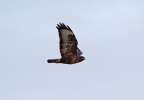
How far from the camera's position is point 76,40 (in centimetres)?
4947

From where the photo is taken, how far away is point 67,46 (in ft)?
163

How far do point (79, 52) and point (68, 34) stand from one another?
203cm

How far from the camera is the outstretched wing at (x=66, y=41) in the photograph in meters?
49.1

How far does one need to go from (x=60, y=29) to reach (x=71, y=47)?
1176mm

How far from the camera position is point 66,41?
4941 cm

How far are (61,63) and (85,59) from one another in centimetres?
154

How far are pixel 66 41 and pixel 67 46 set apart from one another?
1.02 ft

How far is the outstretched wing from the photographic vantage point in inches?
1932

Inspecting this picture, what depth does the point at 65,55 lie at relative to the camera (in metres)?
49.8

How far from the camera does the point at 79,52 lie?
51.0 meters

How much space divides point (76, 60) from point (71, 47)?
1018 mm

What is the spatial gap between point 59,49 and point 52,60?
668 millimetres

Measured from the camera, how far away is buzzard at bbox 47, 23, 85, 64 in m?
49.1

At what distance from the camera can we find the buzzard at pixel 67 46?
49.1 m
